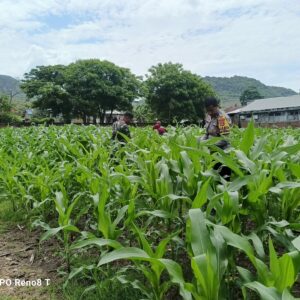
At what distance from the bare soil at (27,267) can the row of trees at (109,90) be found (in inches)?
1276

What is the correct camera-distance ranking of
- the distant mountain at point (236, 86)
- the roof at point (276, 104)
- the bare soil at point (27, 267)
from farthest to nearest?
the distant mountain at point (236, 86), the roof at point (276, 104), the bare soil at point (27, 267)

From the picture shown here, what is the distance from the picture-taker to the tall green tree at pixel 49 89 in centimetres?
3528

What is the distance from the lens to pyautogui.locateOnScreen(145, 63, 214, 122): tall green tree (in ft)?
119

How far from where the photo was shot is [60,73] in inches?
1512

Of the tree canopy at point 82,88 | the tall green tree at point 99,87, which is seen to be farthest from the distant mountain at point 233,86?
the tree canopy at point 82,88

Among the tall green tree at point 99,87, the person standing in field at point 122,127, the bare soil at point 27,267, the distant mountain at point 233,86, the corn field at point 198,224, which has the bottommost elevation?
the bare soil at point 27,267

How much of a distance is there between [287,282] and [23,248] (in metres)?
2.75

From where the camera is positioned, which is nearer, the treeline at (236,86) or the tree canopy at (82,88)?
the tree canopy at (82,88)

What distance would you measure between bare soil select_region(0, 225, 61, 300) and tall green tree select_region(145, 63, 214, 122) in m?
32.0

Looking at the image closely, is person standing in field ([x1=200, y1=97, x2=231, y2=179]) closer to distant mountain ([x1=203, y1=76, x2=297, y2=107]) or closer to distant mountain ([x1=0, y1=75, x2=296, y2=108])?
distant mountain ([x1=0, y1=75, x2=296, y2=108])

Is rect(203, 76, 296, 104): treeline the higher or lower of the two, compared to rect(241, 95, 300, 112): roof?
higher

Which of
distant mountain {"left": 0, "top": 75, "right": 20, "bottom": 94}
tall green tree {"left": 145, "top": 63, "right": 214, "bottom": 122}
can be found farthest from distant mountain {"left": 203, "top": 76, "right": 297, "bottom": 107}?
tall green tree {"left": 145, "top": 63, "right": 214, "bottom": 122}

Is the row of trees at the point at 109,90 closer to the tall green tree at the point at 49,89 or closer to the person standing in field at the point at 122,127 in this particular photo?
the tall green tree at the point at 49,89

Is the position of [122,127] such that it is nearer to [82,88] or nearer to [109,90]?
[109,90]
